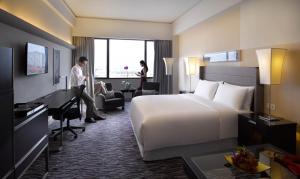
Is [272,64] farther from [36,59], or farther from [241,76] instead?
[36,59]

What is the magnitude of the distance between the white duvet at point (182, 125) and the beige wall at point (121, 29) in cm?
455

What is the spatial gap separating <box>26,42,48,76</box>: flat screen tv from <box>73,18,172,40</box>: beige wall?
301cm

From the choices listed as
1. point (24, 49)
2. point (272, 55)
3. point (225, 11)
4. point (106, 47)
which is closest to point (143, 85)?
point (106, 47)

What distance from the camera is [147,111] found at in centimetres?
305

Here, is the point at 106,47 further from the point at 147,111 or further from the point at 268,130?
the point at 268,130

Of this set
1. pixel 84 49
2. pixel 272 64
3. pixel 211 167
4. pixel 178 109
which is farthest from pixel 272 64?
pixel 84 49

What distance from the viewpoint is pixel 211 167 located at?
1.92m

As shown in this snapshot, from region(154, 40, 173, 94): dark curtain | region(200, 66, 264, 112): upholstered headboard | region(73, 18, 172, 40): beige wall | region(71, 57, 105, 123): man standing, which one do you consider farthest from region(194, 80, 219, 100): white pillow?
region(73, 18, 172, 40): beige wall

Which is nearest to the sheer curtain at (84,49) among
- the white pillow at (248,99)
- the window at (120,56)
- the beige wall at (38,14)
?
the window at (120,56)

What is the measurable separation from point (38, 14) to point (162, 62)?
462cm

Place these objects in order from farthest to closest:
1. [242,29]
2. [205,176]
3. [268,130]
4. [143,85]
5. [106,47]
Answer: [106,47]
[143,85]
[242,29]
[268,130]
[205,176]

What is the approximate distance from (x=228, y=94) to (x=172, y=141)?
144 cm

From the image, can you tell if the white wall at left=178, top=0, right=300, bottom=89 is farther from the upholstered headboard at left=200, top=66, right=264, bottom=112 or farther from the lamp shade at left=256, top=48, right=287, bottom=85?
the lamp shade at left=256, top=48, right=287, bottom=85

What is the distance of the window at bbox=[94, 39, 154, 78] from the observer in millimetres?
7473
